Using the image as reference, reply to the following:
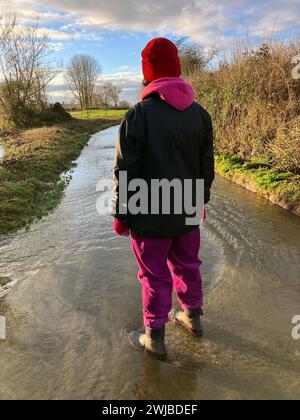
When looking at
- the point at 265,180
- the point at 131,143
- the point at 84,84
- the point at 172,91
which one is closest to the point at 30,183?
the point at 265,180

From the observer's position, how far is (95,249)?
568cm

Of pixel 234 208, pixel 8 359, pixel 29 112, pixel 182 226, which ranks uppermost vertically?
pixel 29 112

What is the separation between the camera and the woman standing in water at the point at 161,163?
8.89 ft

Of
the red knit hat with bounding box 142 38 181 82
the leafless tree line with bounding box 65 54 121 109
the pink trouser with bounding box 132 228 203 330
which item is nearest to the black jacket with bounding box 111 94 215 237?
the pink trouser with bounding box 132 228 203 330

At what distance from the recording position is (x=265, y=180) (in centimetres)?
847

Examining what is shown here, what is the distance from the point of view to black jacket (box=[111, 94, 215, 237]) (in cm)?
270

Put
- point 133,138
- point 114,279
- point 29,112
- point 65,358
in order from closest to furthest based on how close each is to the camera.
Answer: point 133,138
point 65,358
point 114,279
point 29,112

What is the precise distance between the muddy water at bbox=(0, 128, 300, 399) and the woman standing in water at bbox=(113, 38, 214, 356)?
14.6 inches

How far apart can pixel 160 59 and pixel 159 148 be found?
693mm

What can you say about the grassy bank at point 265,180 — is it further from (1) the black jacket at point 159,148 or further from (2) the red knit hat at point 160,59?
(2) the red knit hat at point 160,59

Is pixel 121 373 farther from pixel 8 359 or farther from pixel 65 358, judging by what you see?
pixel 8 359

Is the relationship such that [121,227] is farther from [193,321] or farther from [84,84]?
[84,84]

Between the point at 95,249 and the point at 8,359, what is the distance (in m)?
2.63

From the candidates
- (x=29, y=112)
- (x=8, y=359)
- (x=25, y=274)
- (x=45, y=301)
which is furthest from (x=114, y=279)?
(x=29, y=112)
